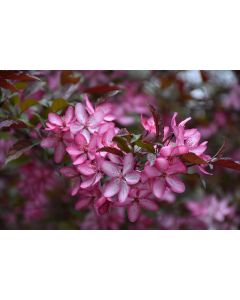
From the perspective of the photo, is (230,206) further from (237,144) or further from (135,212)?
(135,212)

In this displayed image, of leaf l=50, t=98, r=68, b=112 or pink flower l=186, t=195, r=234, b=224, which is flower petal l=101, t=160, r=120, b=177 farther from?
pink flower l=186, t=195, r=234, b=224

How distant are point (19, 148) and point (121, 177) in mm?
383

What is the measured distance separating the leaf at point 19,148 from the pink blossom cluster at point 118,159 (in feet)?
0.35

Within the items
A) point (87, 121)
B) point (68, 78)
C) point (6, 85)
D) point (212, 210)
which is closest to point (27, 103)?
point (6, 85)

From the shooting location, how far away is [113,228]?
6.18ft

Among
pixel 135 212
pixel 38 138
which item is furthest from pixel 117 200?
pixel 38 138

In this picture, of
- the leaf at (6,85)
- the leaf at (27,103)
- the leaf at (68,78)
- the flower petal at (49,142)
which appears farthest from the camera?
the leaf at (68,78)

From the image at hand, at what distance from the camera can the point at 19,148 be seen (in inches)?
51.8

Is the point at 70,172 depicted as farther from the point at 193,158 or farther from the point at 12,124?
the point at 193,158

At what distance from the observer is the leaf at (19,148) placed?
1.28 m

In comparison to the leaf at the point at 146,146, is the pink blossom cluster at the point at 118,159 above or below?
below

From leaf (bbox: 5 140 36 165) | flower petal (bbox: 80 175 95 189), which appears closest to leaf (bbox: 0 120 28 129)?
leaf (bbox: 5 140 36 165)

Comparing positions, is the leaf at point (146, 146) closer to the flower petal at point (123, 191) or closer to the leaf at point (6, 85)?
the flower petal at point (123, 191)

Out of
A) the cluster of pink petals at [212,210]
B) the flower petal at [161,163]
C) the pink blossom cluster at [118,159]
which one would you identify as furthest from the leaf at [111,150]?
the cluster of pink petals at [212,210]
